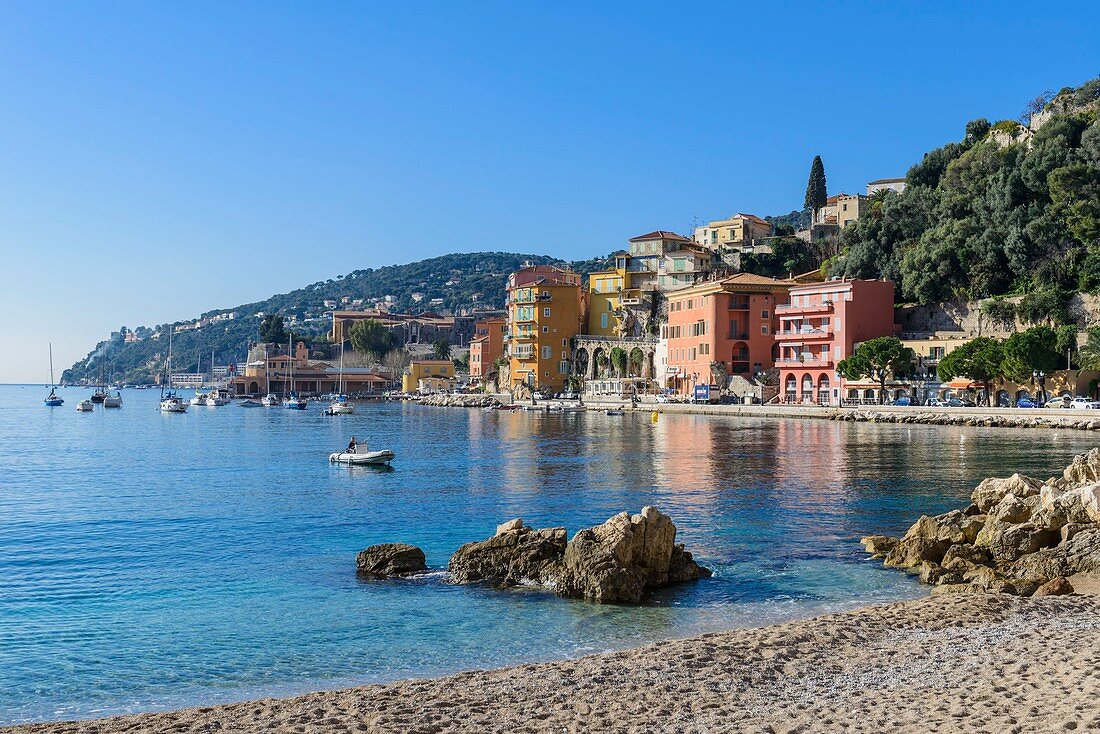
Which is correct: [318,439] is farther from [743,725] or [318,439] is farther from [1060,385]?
[743,725]

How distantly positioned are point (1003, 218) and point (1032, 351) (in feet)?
53.5

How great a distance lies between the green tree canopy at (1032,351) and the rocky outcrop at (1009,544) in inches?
1572

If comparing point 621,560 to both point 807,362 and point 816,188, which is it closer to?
point 807,362

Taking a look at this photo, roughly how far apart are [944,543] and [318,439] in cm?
4609

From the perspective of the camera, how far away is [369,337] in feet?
Result: 534

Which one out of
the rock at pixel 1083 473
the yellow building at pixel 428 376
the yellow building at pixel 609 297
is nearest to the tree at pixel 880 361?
the yellow building at pixel 609 297

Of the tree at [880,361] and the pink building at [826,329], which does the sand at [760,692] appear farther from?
the pink building at [826,329]

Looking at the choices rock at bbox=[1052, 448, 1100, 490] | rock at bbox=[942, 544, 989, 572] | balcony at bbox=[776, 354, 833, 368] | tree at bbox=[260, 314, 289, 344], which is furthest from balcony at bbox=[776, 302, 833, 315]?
tree at bbox=[260, 314, 289, 344]

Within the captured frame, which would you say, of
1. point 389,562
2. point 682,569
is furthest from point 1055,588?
point 389,562

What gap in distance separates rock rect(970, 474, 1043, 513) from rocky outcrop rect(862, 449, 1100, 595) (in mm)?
21

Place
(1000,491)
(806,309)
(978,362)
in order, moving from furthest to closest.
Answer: (806,309) → (978,362) → (1000,491)

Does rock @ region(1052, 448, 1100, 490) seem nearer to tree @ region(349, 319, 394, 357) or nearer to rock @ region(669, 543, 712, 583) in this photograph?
rock @ region(669, 543, 712, 583)

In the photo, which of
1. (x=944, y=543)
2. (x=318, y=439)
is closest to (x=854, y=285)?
(x=318, y=439)

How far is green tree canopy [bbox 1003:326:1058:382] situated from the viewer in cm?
5747
